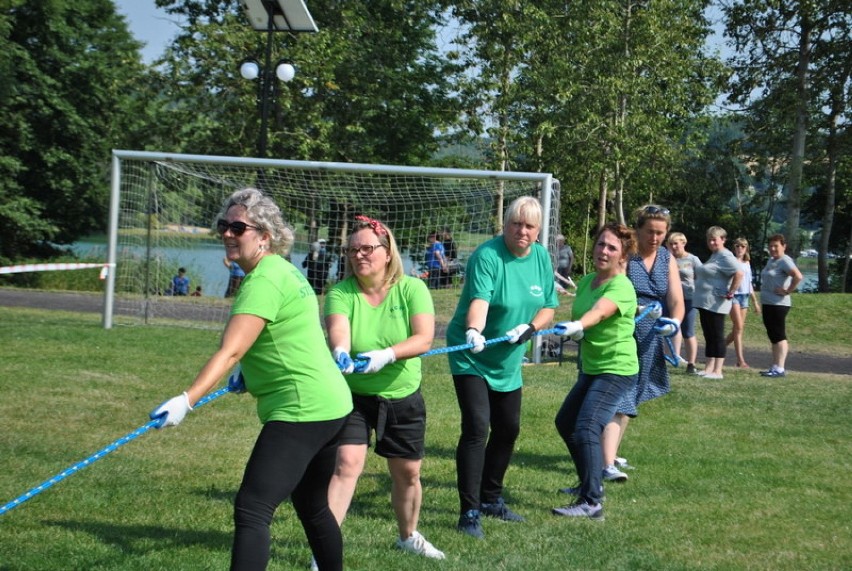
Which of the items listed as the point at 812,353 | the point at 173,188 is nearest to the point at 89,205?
the point at 173,188

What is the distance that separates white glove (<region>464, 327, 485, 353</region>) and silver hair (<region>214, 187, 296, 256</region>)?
1616mm

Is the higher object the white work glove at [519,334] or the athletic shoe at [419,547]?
the white work glove at [519,334]

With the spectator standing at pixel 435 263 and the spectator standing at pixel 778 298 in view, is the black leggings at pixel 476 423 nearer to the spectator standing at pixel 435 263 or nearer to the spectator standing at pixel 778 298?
the spectator standing at pixel 778 298

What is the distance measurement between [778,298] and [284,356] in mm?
10753

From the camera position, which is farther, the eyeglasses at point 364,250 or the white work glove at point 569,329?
the white work glove at point 569,329

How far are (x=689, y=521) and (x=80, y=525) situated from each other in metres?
3.38

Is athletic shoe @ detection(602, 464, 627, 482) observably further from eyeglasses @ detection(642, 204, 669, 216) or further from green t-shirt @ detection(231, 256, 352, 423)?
green t-shirt @ detection(231, 256, 352, 423)

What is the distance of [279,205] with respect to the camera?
15961 mm

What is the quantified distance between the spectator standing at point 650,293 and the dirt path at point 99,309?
7.13 m

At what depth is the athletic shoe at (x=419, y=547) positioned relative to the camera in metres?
5.05

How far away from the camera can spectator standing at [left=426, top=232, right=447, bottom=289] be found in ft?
49.3

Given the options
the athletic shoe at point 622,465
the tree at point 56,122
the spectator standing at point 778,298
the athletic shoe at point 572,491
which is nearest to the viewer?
the athletic shoe at point 572,491

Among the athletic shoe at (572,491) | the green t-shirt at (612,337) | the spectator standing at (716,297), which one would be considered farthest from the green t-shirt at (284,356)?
the spectator standing at (716,297)

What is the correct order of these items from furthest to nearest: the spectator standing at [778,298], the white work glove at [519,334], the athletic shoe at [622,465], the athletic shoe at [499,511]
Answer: the spectator standing at [778,298], the athletic shoe at [622,465], the athletic shoe at [499,511], the white work glove at [519,334]
